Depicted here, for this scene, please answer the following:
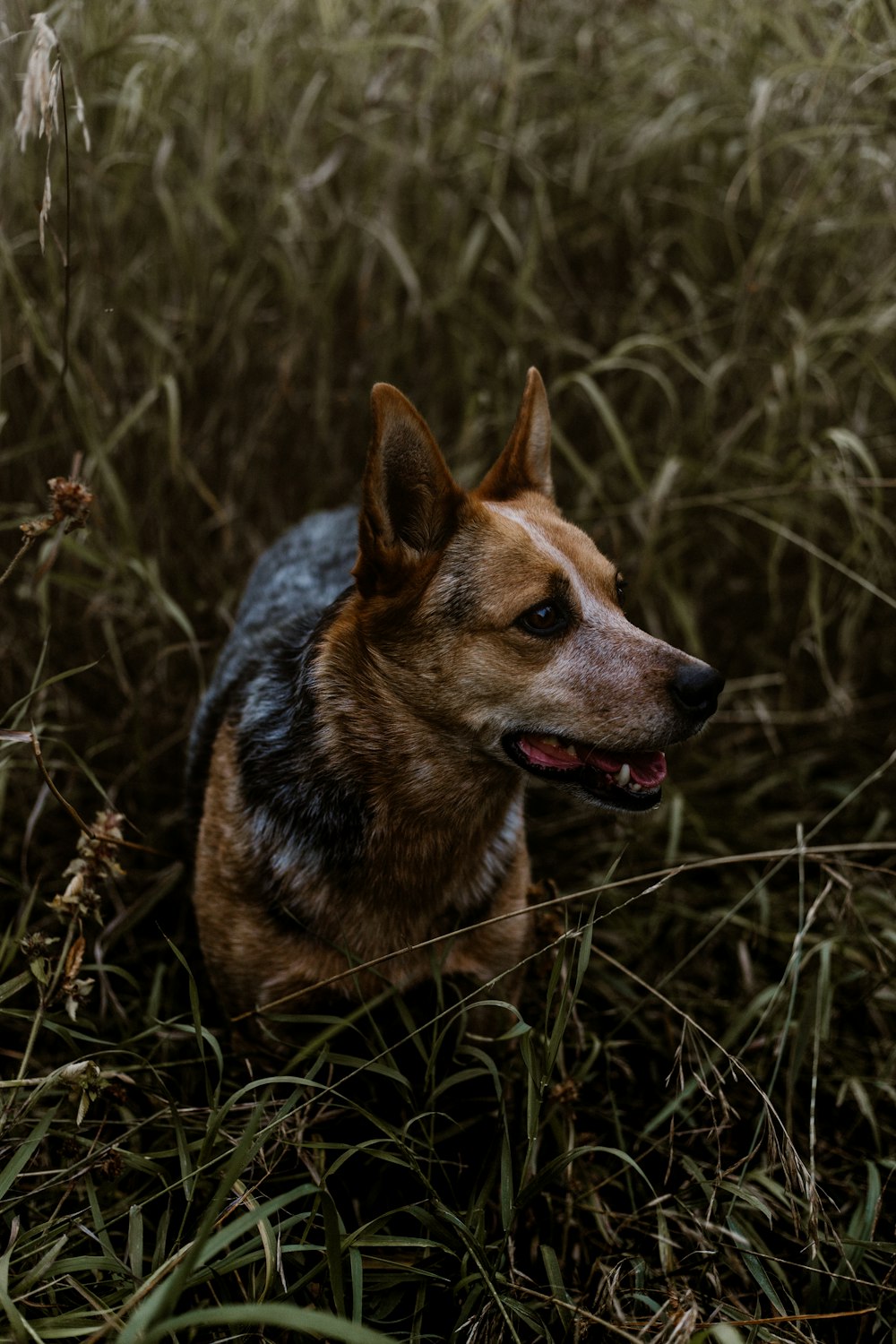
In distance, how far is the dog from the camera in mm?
2045

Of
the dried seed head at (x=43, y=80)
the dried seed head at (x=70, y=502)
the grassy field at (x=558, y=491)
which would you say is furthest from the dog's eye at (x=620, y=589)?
the dried seed head at (x=43, y=80)

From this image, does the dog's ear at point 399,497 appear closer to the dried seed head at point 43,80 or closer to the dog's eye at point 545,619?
the dog's eye at point 545,619

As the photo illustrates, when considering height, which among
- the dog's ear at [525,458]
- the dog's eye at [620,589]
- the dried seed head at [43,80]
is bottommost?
the dog's eye at [620,589]

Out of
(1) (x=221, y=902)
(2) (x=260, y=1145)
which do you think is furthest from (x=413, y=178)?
(2) (x=260, y=1145)

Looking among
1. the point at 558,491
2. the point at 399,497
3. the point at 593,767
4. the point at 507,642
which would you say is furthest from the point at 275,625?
the point at 558,491

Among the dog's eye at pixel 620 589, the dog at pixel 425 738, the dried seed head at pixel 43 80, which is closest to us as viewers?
the dried seed head at pixel 43 80

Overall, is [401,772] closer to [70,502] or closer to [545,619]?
[545,619]

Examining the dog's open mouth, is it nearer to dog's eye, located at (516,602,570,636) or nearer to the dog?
the dog

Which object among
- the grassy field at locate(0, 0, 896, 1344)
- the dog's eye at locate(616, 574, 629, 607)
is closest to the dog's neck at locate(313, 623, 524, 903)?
the grassy field at locate(0, 0, 896, 1344)

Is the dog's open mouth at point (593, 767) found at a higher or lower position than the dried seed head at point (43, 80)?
lower

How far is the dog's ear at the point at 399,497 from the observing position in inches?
77.1

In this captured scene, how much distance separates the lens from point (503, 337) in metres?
3.60

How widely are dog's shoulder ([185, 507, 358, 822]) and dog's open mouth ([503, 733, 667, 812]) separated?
562 millimetres

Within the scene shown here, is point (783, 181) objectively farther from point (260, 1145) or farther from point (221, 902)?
point (260, 1145)
